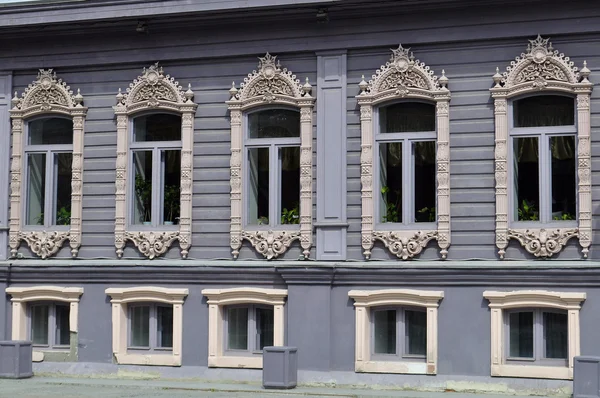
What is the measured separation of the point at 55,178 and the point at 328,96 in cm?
648

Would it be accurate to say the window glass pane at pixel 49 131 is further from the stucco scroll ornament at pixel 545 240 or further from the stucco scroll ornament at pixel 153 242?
the stucco scroll ornament at pixel 545 240

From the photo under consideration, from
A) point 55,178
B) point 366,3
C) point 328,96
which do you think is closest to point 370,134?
point 328,96

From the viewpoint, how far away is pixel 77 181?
22.4 meters

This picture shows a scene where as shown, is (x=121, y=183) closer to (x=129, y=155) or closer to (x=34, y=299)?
(x=129, y=155)

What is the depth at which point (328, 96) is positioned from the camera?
20812mm

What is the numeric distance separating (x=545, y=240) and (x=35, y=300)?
10.8 m

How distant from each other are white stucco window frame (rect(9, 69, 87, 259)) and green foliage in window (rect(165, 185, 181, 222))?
1919 mm

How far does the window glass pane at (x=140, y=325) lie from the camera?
22.0 meters

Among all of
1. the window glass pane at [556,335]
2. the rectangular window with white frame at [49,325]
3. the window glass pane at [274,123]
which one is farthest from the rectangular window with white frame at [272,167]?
→ the window glass pane at [556,335]

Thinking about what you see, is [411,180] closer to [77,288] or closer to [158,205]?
[158,205]

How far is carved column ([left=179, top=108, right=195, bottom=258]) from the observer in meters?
21.5

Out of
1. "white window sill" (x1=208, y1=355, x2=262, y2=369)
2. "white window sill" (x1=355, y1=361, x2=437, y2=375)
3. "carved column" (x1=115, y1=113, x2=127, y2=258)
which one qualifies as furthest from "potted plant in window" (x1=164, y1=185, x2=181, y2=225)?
"white window sill" (x1=355, y1=361, x2=437, y2=375)

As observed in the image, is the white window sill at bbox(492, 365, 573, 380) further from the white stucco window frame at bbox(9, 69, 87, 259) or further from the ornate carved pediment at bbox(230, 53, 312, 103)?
the white stucco window frame at bbox(9, 69, 87, 259)

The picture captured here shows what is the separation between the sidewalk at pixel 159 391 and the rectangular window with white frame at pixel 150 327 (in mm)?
917
